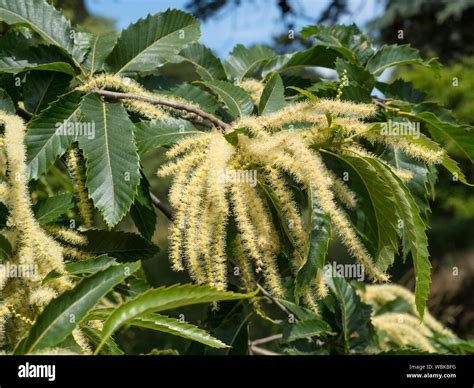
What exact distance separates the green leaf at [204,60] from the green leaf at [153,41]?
22 centimetres

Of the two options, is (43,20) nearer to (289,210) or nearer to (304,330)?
(289,210)

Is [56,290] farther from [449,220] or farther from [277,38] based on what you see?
[277,38]

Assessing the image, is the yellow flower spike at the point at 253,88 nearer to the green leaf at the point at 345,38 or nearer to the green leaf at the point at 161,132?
the green leaf at the point at 345,38

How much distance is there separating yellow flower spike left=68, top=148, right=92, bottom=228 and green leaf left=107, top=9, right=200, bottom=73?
0.34m

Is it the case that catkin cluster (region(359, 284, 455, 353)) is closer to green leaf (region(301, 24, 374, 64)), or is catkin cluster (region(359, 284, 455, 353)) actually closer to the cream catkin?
green leaf (region(301, 24, 374, 64))

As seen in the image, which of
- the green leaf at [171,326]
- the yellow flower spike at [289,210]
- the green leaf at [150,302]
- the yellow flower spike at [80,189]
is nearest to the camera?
the green leaf at [150,302]

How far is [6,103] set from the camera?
64.5 inches

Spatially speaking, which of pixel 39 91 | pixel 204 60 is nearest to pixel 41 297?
pixel 39 91

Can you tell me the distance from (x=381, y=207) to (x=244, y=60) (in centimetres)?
96

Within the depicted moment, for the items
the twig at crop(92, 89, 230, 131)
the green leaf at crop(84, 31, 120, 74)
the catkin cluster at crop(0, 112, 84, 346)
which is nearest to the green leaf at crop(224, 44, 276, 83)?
the green leaf at crop(84, 31, 120, 74)

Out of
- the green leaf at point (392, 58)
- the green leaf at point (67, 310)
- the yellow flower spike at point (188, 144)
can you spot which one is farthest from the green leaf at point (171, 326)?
the green leaf at point (392, 58)

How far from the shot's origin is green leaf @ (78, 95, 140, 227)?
59.3 inches

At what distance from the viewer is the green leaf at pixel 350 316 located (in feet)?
7.18
